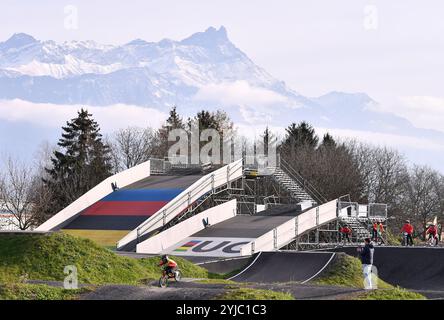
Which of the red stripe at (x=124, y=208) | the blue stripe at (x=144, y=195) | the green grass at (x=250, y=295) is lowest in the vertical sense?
the green grass at (x=250, y=295)

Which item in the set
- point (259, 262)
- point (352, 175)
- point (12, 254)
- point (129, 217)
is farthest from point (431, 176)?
point (12, 254)

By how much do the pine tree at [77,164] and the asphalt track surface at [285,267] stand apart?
39.2 meters

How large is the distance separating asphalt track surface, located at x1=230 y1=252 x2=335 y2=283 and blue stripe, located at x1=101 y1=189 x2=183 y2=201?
47.4 feet

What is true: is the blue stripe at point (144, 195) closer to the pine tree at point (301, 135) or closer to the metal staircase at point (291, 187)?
the metal staircase at point (291, 187)

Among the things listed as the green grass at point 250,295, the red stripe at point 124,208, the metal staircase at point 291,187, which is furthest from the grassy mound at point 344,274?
the metal staircase at point 291,187

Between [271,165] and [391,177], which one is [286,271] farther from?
[391,177]

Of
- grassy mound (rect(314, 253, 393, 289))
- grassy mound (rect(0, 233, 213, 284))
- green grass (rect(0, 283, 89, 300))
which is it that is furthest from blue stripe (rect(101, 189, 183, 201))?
green grass (rect(0, 283, 89, 300))

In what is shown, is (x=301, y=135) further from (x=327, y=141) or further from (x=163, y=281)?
(x=163, y=281)

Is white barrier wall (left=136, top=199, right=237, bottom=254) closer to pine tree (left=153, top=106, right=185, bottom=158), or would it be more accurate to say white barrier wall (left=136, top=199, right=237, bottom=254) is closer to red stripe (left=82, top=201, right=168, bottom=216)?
red stripe (left=82, top=201, right=168, bottom=216)

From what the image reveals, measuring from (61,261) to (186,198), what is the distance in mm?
21105

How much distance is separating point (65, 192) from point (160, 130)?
3318cm

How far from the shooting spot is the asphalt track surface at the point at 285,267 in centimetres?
3722

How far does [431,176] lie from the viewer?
122m

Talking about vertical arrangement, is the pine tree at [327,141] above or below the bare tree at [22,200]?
above
